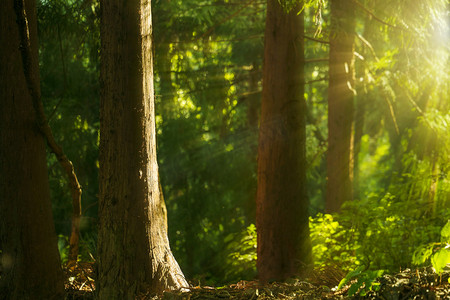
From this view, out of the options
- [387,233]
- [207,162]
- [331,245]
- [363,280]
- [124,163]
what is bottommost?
[331,245]

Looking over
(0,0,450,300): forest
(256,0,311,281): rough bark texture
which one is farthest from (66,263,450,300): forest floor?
(256,0,311,281): rough bark texture

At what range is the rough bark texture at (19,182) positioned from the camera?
18.8 feet

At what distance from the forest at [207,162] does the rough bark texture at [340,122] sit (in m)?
0.03

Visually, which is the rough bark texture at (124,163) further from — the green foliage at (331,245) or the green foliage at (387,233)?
the green foliage at (331,245)

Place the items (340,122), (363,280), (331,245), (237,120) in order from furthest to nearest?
(237,120) → (340,122) → (331,245) → (363,280)

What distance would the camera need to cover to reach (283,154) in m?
8.05

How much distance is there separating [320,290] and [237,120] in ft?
38.5

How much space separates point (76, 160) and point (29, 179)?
778 cm

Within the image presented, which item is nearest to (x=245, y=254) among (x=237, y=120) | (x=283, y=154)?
Answer: (x=283, y=154)

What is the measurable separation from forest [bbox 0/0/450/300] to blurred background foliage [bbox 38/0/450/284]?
0.16ft

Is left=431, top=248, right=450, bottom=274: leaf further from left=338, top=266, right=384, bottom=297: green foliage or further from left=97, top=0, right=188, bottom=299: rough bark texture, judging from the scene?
left=97, top=0, right=188, bottom=299: rough bark texture

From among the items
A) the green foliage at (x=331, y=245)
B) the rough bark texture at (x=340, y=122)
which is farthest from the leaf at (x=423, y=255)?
the rough bark texture at (x=340, y=122)

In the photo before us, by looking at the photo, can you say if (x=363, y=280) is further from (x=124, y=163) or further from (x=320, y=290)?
(x=124, y=163)

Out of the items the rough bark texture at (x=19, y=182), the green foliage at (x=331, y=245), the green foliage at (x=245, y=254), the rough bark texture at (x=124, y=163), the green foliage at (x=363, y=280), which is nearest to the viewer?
the green foliage at (x=363, y=280)
